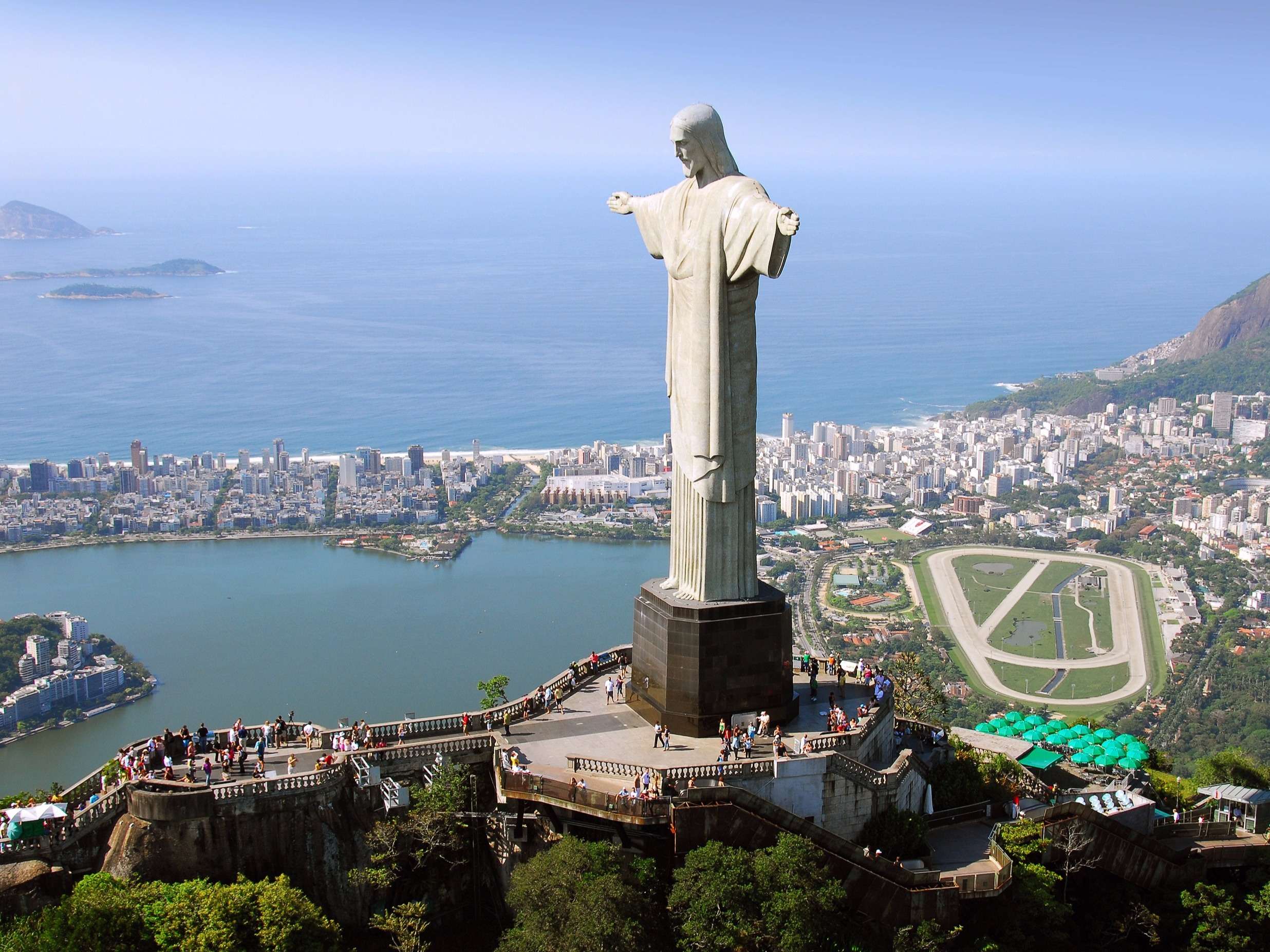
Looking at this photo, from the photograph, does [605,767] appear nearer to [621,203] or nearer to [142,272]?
[621,203]

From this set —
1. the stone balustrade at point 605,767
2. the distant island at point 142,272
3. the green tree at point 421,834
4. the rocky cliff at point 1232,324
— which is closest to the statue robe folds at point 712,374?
the stone balustrade at point 605,767

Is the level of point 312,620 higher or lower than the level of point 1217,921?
higher

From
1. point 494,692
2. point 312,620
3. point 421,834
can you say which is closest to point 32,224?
point 312,620

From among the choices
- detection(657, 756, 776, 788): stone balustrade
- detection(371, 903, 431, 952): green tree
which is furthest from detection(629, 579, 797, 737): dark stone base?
detection(371, 903, 431, 952): green tree

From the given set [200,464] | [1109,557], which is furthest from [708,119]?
[200,464]

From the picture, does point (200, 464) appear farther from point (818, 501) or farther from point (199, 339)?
point (199, 339)

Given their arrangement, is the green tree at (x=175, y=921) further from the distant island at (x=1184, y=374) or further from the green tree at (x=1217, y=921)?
the distant island at (x=1184, y=374)
